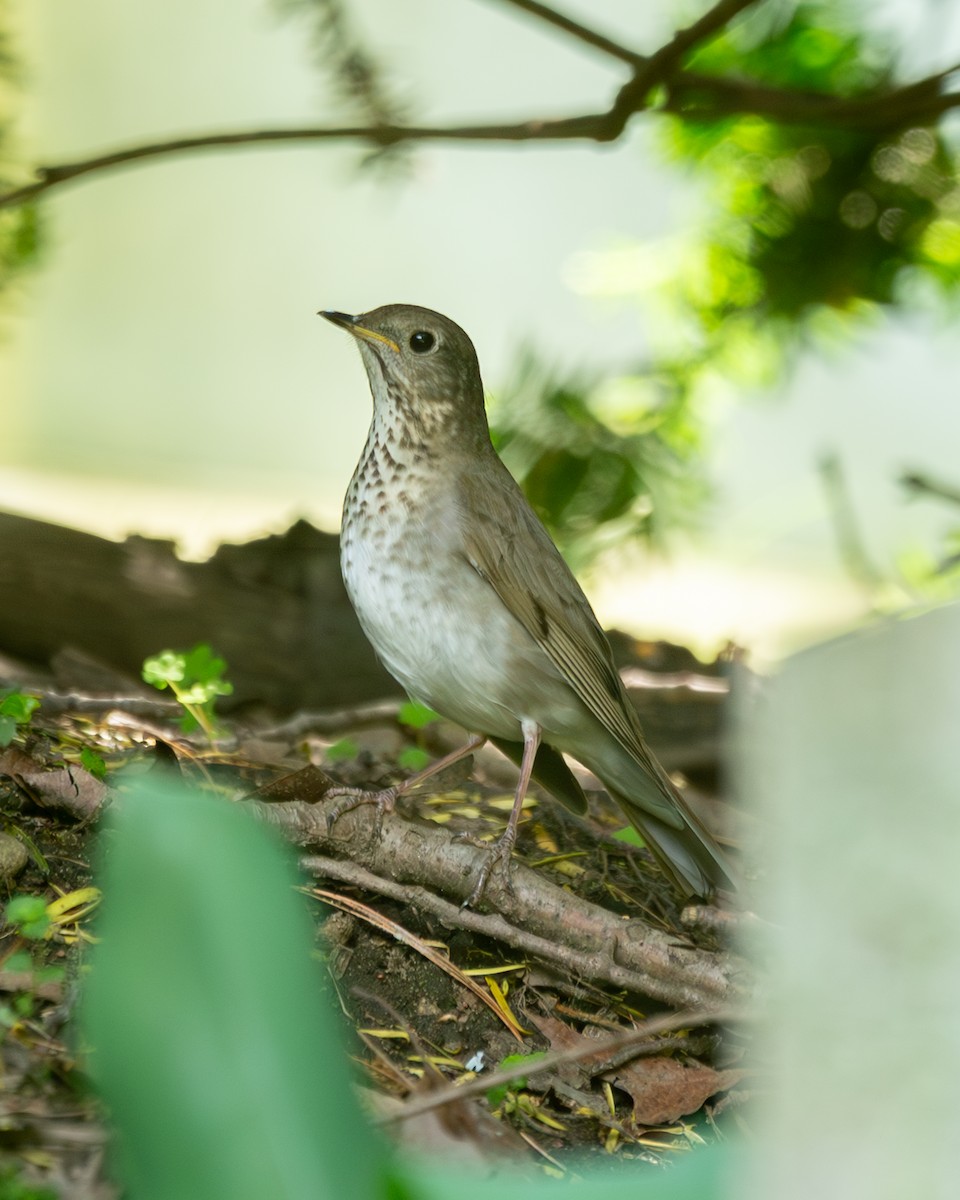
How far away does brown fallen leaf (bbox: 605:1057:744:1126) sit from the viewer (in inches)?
56.4

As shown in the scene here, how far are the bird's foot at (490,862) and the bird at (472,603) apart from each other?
15cm

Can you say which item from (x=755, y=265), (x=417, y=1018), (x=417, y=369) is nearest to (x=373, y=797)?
(x=417, y=1018)

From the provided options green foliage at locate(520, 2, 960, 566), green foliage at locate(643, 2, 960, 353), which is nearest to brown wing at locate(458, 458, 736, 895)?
green foliage at locate(520, 2, 960, 566)

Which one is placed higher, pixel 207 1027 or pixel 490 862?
pixel 207 1027

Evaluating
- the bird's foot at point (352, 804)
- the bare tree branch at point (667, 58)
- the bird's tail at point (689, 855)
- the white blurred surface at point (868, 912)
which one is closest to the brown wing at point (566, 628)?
the bird's tail at point (689, 855)

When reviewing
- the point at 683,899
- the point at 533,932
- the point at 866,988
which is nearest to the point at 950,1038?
the point at 866,988

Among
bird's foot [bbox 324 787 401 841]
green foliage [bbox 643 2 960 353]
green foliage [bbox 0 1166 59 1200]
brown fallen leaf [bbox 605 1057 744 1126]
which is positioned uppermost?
green foliage [bbox 643 2 960 353]

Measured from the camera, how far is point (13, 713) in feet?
5.59

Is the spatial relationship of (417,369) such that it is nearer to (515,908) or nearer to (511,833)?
(511,833)

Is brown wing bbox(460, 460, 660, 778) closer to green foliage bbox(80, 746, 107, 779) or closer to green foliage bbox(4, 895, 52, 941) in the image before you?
green foliage bbox(80, 746, 107, 779)

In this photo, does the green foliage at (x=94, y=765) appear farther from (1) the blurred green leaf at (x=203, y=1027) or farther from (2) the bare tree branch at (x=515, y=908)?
(1) the blurred green leaf at (x=203, y=1027)

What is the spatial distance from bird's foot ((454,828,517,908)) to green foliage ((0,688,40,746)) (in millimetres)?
640

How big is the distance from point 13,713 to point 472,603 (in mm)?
801

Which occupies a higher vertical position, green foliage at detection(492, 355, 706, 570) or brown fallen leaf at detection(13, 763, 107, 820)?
green foliage at detection(492, 355, 706, 570)
